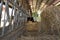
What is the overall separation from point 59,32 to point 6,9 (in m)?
0.70

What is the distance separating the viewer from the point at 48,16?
231cm

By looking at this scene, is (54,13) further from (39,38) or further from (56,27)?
(39,38)

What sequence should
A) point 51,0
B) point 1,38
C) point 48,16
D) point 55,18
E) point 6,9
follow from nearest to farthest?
point 1,38
point 6,9
point 55,18
point 48,16
point 51,0

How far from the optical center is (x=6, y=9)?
1674mm

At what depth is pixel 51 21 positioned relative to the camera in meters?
2.23

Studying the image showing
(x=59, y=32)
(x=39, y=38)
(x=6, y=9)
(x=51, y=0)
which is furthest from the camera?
(x=51, y=0)

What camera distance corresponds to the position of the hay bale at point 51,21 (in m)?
2.10

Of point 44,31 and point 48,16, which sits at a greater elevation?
point 48,16

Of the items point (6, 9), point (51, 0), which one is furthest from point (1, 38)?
point (51, 0)

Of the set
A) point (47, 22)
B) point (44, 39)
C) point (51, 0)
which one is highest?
point (51, 0)

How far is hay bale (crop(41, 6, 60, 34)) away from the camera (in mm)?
2101

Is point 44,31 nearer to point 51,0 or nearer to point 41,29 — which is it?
point 41,29

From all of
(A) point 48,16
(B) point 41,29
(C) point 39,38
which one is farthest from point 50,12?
(C) point 39,38

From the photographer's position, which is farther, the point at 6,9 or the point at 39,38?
the point at 39,38
